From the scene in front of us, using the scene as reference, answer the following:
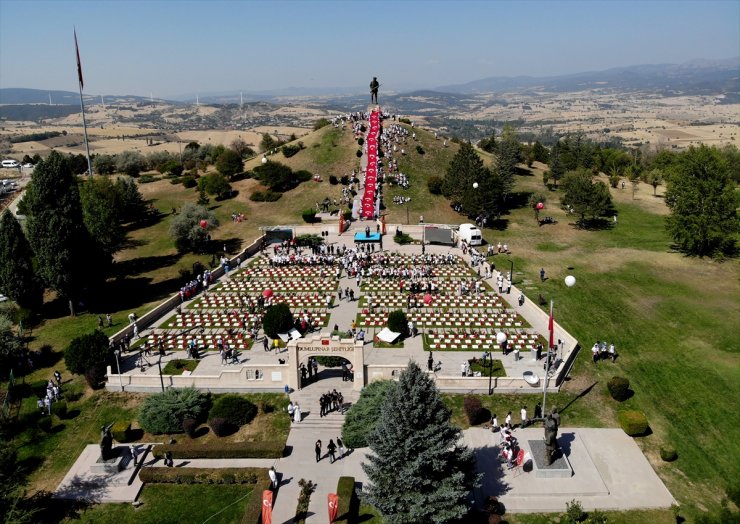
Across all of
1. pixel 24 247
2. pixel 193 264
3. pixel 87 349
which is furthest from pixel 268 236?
pixel 87 349

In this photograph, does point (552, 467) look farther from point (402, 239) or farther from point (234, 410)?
point (402, 239)

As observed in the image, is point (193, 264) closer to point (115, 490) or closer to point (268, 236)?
point (268, 236)

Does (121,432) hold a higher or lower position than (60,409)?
lower

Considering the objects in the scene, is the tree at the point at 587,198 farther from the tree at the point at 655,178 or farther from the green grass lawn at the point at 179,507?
the green grass lawn at the point at 179,507

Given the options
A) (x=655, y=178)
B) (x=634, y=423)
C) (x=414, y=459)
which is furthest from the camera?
(x=655, y=178)

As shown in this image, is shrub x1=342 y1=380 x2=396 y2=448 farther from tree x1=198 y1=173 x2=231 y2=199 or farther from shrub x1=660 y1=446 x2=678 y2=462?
tree x1=198 y1=173 x2=231 y2=199

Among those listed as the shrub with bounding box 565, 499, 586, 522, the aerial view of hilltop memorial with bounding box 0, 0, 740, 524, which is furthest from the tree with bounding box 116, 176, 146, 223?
the shrub with bounding box 565, 499, 586, 522

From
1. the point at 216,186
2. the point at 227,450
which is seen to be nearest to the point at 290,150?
the point at 216,186
